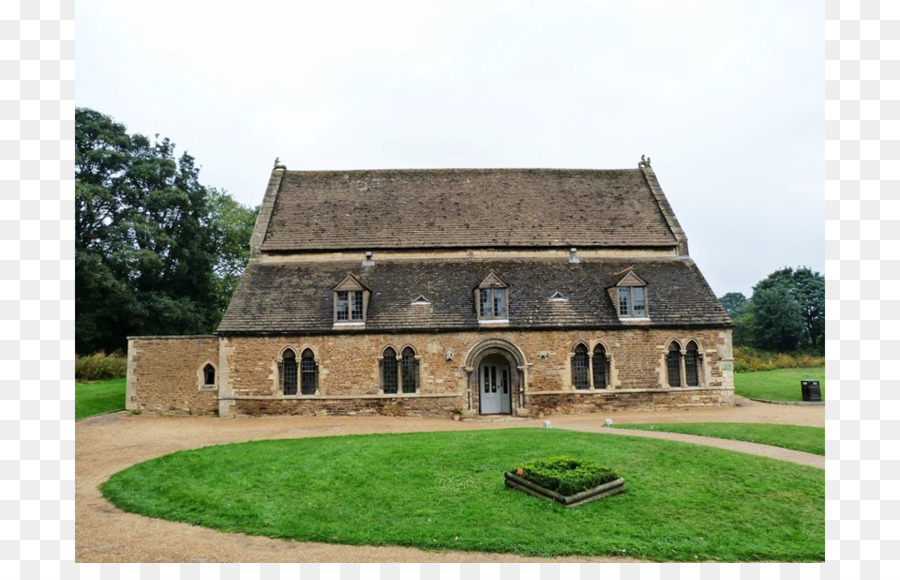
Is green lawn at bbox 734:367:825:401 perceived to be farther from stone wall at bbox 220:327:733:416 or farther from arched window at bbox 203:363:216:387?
arched window at bbox 203:363:216:387

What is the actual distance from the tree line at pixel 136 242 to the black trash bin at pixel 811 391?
122 ft

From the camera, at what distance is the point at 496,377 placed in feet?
74.2

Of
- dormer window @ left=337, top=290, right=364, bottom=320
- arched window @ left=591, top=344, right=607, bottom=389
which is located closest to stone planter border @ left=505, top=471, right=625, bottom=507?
arched window @ left=591, top=344, right=607, bottom=389

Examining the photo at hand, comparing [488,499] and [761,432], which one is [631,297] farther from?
[488,499]

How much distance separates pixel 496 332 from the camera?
22.0m

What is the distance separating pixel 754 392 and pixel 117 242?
3965 cm

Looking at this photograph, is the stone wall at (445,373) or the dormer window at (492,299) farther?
the dormer window at (492,299)

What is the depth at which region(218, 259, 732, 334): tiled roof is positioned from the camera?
22.0m

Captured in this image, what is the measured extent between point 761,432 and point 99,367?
33.3 metres

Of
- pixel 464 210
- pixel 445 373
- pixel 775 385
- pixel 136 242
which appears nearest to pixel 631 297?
pixel 445 373

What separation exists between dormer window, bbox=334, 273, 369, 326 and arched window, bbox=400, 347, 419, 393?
7.81 ft

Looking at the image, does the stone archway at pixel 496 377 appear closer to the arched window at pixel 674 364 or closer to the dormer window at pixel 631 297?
the dormer window at pixel 631 297

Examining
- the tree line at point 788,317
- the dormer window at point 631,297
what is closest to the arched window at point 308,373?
the dormer window at point 631,297

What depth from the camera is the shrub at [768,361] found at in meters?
39.6
